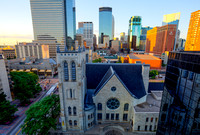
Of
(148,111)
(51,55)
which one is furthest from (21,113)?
(51,55)

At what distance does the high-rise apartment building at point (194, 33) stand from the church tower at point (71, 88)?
123 m

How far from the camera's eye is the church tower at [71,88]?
974 inches

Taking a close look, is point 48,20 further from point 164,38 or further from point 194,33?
point 194,33

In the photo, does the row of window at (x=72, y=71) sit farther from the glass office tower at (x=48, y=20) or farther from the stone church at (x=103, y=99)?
the glass office tower at (x=48, y=20)

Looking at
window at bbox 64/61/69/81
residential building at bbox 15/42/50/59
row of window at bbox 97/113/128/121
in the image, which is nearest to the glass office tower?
residential building at bbox 15/42/50/59

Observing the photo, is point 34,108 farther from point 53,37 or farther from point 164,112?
point 53,37

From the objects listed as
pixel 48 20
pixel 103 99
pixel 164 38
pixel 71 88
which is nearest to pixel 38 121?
pixel 71 88

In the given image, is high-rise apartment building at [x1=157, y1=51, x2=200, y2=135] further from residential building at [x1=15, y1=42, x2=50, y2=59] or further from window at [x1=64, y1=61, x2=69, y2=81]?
residential building at [x1=15, y1=42, x2=50, y2=59]

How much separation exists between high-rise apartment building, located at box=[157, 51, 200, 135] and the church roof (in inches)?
569

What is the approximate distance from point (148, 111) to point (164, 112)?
45.3 feet

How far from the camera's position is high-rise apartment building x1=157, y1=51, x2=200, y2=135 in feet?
40.3

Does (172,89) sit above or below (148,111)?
above

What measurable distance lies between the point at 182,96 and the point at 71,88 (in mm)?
22485

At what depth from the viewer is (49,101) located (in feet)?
105
